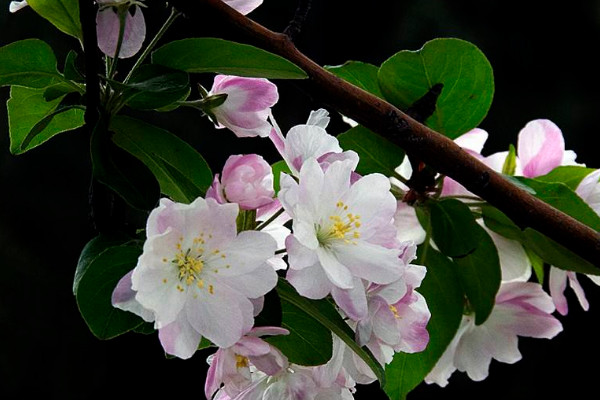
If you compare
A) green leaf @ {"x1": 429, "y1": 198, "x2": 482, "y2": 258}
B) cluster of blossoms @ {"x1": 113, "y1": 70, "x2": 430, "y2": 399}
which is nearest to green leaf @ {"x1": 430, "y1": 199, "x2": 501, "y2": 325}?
green leaf @ {"x1": 429, "y1": 198, "x2": 482, "y2": 258}

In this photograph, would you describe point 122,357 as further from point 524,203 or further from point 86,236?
point 524,203

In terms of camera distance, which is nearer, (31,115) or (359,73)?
(31,115)

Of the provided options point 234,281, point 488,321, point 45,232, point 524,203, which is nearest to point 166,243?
point 234,281

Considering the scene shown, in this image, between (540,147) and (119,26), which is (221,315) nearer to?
(119,26)

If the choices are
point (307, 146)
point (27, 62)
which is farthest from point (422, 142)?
point (27, 62)

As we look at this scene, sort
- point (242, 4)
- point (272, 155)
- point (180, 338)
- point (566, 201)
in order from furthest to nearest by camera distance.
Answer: point (272, 155) → point (566, 201) → point (242, 4) → point (180, 338)

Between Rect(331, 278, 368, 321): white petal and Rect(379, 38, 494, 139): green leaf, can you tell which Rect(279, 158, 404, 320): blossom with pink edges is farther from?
Rect(379, 38, 494, 139): green leaf

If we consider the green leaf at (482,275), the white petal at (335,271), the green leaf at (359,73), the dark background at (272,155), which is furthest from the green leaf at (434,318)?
the dark background at (272,155)
